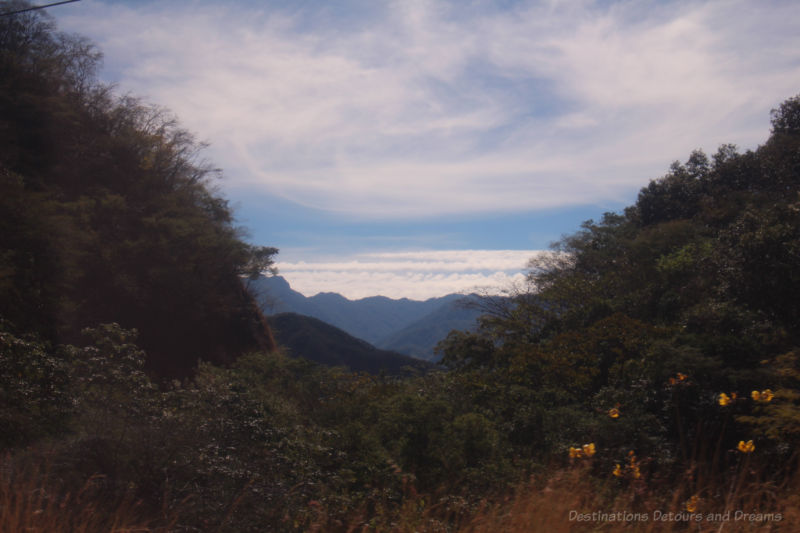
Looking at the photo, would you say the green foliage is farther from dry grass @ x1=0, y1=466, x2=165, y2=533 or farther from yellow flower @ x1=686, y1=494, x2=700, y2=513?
yellow flower @ x1=686, y1=494, x2=700, y2=513

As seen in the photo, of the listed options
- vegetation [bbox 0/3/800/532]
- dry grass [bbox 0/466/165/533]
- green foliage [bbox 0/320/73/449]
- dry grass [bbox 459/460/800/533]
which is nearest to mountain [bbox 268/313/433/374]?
vegetation [bbox 0/3/800/532]

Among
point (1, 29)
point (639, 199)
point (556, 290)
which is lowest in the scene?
point (556, 290)

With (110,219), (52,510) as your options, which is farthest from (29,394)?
(110,219)

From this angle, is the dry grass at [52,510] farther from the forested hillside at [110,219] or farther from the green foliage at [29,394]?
the forested hillside at [110,219]

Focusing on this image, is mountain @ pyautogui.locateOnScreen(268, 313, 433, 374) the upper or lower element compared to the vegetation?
lower

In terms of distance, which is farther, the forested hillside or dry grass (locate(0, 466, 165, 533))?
the forested hillside

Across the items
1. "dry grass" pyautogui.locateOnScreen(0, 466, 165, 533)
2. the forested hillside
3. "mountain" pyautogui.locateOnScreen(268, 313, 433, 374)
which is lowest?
"mountain" pyautogui.locateOnScreen(268, 313, 433, 374)

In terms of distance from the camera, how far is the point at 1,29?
670 inches

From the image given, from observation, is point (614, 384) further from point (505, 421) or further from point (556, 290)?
point (556, 290)

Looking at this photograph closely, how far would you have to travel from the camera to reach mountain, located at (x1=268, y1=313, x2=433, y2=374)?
38531 millimetres

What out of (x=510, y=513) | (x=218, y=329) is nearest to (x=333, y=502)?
(x=510, y=513)

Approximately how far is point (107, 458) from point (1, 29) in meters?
19.6

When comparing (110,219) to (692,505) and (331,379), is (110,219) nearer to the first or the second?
(331,379)

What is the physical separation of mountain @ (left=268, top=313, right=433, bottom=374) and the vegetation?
16.6 meters
